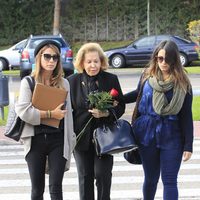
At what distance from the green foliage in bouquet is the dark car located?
21837 millimetres

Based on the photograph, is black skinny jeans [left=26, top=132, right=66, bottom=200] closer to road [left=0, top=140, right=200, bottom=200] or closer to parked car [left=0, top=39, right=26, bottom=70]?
road [left=0, top=140, right=200, bottom=200]

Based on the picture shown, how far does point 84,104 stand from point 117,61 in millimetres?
22201

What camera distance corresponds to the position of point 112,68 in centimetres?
2683

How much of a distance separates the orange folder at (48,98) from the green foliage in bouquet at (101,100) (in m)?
0.24

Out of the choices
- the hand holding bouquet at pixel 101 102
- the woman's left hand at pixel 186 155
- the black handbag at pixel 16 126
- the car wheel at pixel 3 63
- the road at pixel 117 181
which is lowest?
the road at pixel 117 181

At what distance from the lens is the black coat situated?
16.3 feet

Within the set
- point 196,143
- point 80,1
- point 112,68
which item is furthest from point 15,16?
point 196,143

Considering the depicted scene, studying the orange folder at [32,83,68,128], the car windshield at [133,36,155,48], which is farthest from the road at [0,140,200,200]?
the car windshield at [133,36,155,48]

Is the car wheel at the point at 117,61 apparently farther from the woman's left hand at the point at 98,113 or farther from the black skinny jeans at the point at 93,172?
the woman's left hand at the point at 98,113

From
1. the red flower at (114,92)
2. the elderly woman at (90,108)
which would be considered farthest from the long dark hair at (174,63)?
the elderly woman at (90,108)

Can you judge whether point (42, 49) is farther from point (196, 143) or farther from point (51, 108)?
point (196, 143)

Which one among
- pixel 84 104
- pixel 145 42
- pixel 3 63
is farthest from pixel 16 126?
pixel 3 63

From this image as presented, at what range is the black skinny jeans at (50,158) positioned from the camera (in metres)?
4.68

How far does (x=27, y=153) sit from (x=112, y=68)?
22.2 metres
